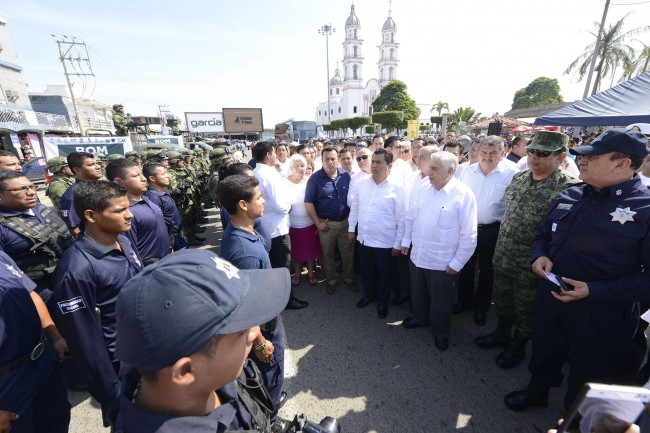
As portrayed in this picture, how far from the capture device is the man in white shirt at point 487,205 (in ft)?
11.4

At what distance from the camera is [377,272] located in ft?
13.3

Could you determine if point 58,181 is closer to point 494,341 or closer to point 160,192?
point 160,192

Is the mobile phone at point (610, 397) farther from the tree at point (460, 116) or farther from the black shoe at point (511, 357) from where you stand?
the tree at point (460, 116)

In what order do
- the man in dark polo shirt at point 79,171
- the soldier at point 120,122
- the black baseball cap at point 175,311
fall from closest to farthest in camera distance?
the black baseball cap at point 175,311 < the man in dark polo shirt at point 79,171 < the soldier at point 120,122

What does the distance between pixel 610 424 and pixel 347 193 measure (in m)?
3.54

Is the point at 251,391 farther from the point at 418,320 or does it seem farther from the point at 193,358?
the point at 418,320

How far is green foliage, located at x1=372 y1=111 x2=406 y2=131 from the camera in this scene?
43.6 m

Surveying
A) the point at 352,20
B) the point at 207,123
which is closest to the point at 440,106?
the point at 207,123

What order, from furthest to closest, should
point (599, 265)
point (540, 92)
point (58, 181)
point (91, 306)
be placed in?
1. point (540, 92)
2. point (58, 181)
3. point (599, 265)
4. point (91, 306)

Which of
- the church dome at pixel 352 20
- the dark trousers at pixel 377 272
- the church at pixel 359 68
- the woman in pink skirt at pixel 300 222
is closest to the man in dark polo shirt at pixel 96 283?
the woman in pink skirt at pixel 300 222

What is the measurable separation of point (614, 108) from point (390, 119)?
42185mm

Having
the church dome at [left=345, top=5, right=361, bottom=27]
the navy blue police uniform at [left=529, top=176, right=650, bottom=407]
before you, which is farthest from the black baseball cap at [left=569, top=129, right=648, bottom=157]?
the church dome at [left=345, top=5, right=361, bottom=27]

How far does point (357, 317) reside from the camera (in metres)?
3.80

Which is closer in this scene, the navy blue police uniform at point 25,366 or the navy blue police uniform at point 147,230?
the navy blue police uniform at point 25,366
